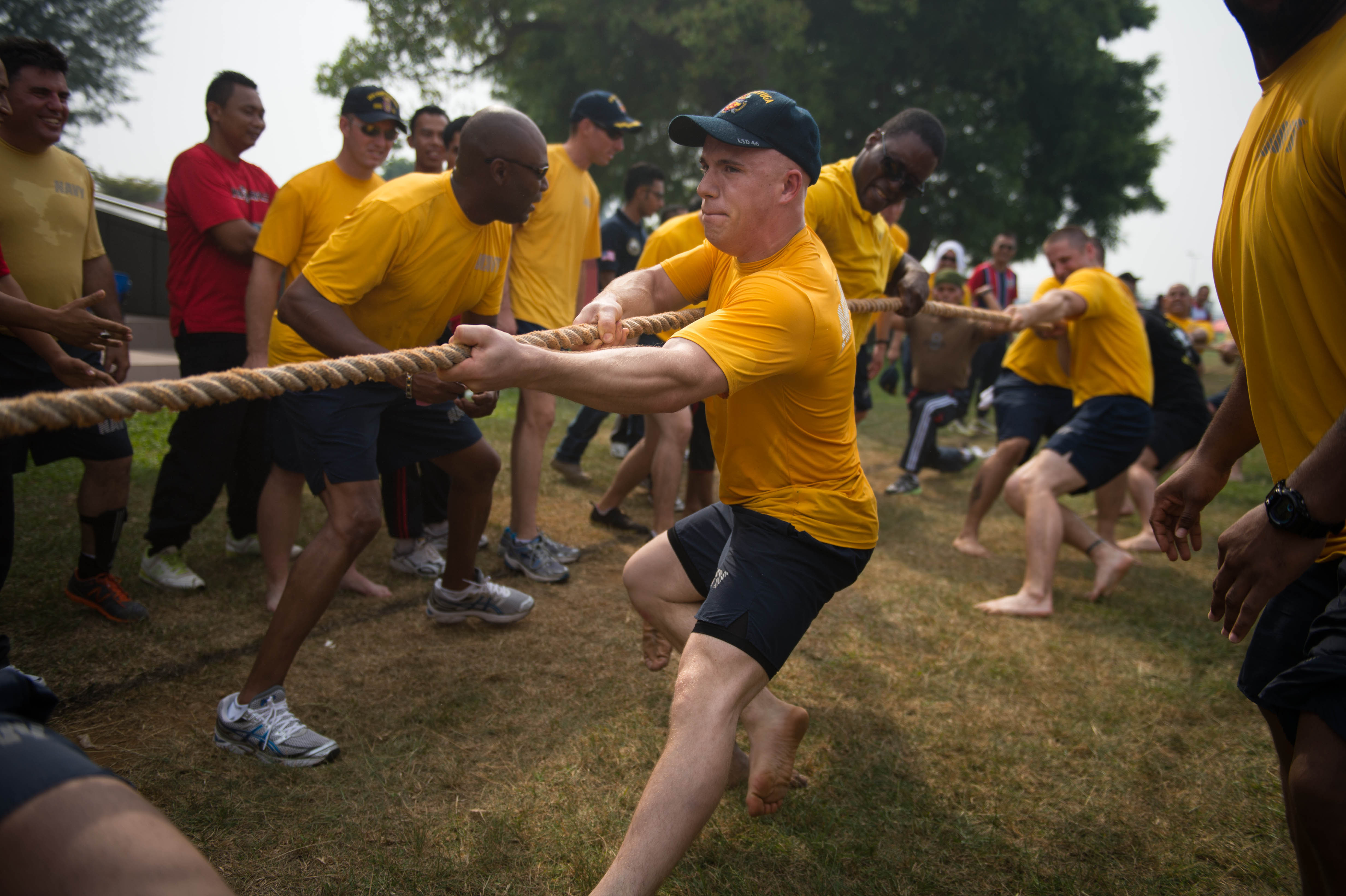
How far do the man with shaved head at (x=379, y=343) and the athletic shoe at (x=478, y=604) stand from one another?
0.52 meters

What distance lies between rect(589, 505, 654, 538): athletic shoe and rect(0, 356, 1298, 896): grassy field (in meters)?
0.83

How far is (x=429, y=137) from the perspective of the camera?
5113 mm

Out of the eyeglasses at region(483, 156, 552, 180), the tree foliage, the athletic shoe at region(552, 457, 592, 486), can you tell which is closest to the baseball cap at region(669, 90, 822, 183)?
the eyeglasses at region(483, 156, 552, 180)

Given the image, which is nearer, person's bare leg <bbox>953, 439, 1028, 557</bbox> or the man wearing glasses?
the man wearing glasses

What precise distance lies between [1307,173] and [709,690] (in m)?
1.69

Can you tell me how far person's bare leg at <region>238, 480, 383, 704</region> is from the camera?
2758 millimetres

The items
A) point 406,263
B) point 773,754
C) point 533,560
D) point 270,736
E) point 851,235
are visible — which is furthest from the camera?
point 533,560

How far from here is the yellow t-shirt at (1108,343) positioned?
4.95 metres

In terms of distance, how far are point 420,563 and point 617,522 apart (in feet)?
4.70

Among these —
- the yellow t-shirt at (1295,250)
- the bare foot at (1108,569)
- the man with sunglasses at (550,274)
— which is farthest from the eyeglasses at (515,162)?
the bare foot at (1108,569)

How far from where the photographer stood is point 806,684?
3.54 metres

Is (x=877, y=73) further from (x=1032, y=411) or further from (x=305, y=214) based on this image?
(x=305, y=214)

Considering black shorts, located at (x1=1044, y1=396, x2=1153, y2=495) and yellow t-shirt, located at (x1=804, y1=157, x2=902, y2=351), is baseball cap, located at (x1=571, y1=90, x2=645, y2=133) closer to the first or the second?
yellow t-shirt, located at (x1=804, y1=157, x2=902, y2=351)

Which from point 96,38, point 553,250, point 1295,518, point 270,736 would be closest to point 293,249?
point 553,250
